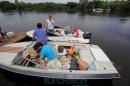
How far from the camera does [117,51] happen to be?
29.2ft

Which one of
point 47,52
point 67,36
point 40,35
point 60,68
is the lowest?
point 60,68

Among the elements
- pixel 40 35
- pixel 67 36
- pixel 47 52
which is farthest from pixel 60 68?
pixel 67 36

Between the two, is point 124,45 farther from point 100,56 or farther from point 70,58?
point 70,58

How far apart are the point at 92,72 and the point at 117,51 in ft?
15.2

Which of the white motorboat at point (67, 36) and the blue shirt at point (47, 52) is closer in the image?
the blue shirt at point (47, 52)

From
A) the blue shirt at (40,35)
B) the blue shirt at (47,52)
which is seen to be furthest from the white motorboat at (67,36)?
the blue shirt at (47,52)

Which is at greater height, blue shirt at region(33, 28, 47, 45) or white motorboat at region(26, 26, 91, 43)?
blue shirt at region(33, 28, 47, 45)

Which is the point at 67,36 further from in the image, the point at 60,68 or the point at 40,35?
the point at 60,68

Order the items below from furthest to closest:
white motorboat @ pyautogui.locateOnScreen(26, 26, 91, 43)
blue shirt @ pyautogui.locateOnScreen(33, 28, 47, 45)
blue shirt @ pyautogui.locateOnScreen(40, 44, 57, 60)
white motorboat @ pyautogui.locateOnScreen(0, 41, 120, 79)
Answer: white motorboat @ pyautogui.locateOnScreen(26, 26, 91, 43)
blue shirt @ pyautogui.locateOnScreen(33, 28, 47, 45)
blue shirt @ pyautogui.locateOnScreen(40, 44, 57, 60)
white motorboat @ pyautogui.locateOnScreen(0, 41, 120, 79)

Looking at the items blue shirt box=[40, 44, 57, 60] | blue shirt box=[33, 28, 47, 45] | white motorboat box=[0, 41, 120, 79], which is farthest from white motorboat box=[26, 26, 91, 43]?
blue shirt box=[40, 44, 57, 60]

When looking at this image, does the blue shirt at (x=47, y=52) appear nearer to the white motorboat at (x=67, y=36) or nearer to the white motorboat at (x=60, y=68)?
the white motorboat at (x=60, y=68)

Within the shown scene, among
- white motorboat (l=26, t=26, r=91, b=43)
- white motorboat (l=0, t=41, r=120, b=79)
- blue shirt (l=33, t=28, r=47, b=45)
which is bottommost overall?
white motorboat (l=0, t=41, r=120, b=79)

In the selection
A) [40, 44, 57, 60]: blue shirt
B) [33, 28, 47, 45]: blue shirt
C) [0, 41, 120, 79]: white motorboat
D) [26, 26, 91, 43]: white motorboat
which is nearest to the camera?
[0, 41, 120, 79]: white motorboat

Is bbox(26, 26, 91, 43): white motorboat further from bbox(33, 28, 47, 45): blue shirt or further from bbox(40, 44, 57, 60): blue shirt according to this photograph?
bbox(40, 44, 57, 60): blue shirt
